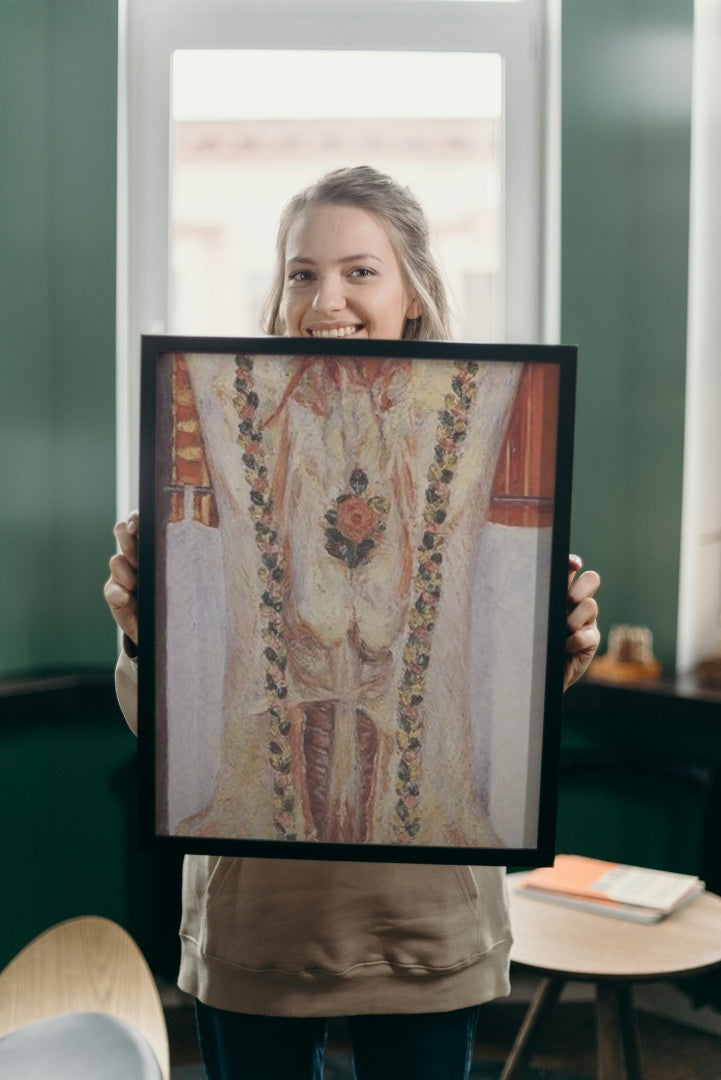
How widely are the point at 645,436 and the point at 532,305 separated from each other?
430 mm

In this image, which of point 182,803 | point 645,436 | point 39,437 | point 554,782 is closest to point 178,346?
point 182,803

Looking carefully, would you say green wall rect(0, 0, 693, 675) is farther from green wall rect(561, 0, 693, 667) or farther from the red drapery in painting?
the red drapery in painting

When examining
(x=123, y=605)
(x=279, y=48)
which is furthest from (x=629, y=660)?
(x=123, y=605)

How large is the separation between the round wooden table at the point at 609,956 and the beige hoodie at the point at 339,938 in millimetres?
665

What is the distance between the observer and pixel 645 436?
267 cm

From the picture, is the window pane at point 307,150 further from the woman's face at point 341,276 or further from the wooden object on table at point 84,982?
the wooden object on table at point 84,982

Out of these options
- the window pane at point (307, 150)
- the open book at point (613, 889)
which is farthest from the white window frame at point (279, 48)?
the open book at point (613, 889)

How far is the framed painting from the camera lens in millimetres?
949

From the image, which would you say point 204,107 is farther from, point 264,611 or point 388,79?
point 264,611

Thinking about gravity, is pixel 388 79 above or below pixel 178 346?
above

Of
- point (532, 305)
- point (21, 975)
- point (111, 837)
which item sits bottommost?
point (111, 837)

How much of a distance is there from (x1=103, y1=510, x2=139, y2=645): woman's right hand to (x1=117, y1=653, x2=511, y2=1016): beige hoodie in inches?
3.4

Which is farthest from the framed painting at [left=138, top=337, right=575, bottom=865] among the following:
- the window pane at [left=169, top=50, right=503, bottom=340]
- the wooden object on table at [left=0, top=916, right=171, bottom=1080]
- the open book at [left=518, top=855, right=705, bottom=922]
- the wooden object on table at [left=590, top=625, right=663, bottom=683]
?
the window pane at [left=169, top=50, right=503, bottom=340]

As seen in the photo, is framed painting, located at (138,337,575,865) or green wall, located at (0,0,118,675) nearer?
framed painting, located at (138,337,575,865)
